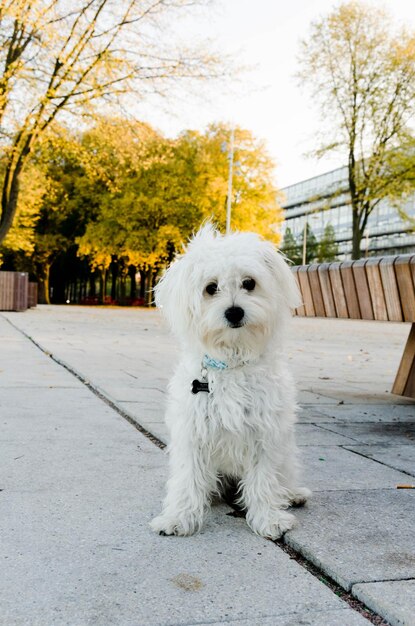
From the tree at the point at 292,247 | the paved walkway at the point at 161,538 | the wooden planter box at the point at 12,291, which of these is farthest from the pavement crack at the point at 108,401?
the tree at the point at 292,247

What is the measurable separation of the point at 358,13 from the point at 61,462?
27.6 m

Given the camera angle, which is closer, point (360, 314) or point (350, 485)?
point (350, 485)

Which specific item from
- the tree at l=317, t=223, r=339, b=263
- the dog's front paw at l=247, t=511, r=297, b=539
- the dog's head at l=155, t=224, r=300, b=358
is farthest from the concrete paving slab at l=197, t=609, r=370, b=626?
the tree at l=317, t=223, r=339, b=263

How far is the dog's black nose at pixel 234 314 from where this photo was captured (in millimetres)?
2582

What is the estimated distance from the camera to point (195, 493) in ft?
8.70

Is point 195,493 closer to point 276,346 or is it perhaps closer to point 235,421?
point 235,421

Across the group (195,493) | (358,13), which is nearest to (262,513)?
(195,493)

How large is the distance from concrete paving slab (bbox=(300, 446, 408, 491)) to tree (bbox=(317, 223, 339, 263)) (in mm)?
78784

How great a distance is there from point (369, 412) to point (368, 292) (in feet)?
3.55

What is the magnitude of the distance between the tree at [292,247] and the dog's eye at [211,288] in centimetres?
8130

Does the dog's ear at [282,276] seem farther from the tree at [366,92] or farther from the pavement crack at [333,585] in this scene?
the tree at [366,92]

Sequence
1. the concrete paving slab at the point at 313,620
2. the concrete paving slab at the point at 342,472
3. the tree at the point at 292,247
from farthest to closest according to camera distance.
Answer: the tree at the point at 292,247 → the concrete paving slab at the point at 342,472 → the concrete paving slab at the point at 313,620

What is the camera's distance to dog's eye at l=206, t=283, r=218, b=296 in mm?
2668

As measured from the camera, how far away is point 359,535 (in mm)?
2490
